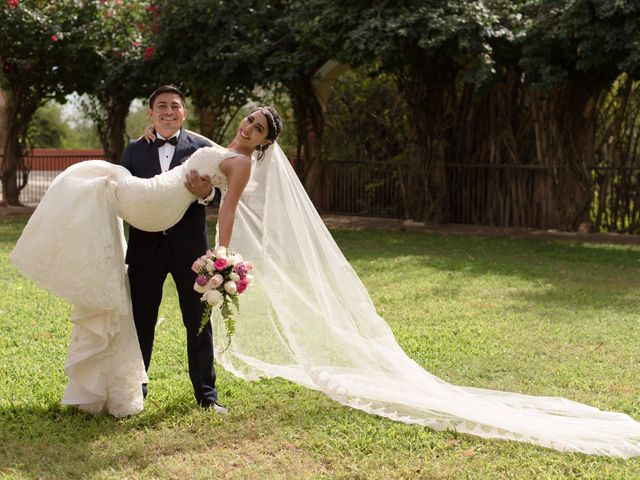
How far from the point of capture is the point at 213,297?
458cm

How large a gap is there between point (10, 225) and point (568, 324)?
10.8 meters

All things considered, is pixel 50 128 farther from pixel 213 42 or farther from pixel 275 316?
pixel 275 316

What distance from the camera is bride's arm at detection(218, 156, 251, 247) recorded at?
15.7 ft

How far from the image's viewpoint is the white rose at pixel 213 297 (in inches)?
180

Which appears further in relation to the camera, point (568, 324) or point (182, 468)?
point (568, 324)

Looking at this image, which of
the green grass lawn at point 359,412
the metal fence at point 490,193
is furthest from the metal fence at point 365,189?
the green grass lawn at point 359,412

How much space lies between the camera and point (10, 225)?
15.2 metres

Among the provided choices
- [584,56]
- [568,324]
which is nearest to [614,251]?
[584,56]

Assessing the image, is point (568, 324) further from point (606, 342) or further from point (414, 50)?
point (414, 50)

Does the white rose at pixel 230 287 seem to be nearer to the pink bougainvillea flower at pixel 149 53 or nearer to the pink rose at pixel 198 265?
the pink rose at pixel 198 265

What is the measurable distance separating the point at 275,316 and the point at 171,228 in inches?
38.8

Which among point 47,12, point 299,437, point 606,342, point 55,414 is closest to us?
point 299,437

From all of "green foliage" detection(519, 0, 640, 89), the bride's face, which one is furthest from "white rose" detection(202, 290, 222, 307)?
"green foliage" detection(519, 0, 640, 89)

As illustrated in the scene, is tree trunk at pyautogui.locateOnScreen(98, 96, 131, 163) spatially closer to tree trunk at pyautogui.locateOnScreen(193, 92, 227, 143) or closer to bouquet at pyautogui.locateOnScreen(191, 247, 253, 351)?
tree trunk at pyautogui.locateOnScreen(193, 92, 227, 143)
